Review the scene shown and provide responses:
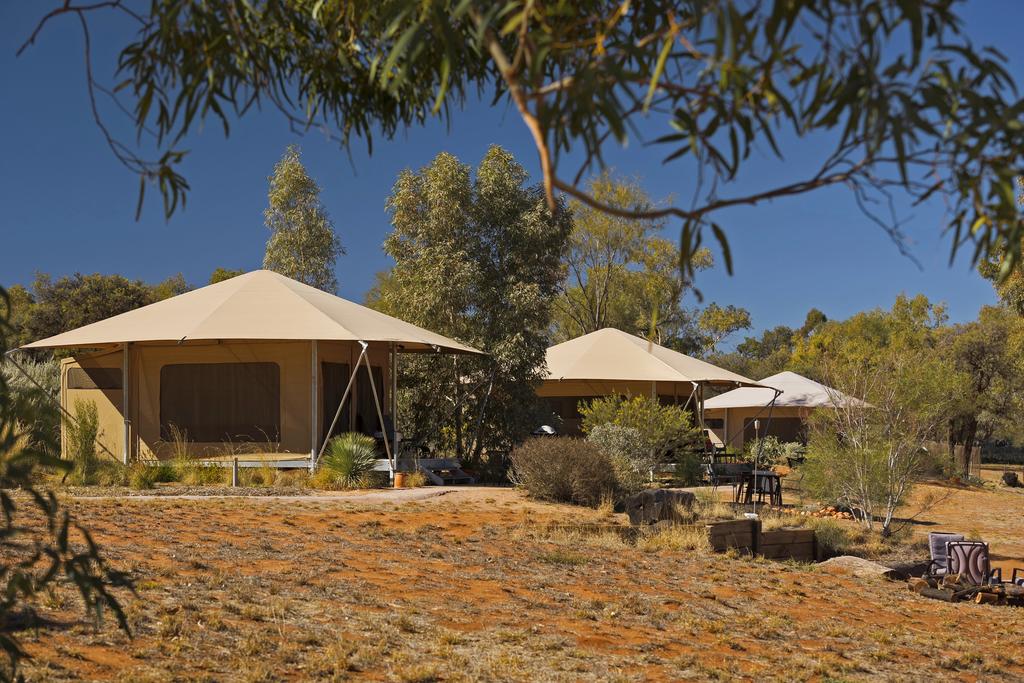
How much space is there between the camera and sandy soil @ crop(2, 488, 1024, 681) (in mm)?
6555

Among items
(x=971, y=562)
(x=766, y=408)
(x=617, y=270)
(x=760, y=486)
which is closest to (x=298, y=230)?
(x=617, y=270)

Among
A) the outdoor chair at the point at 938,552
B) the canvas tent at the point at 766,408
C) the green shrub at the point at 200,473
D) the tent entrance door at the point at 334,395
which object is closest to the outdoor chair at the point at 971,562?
the outdoor chair at the point at 938,552

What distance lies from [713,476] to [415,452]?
669cm

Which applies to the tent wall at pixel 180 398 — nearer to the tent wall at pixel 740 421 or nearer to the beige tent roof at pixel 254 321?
the beige tent roof at pixel 254 321

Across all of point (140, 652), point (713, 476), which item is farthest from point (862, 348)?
point (140, 652)

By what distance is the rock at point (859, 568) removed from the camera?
39.9ft

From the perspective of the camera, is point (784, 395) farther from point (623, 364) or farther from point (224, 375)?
point (224, 375)

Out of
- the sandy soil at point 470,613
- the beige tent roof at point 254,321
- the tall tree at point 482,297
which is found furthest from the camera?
the tall tree at point 482,297

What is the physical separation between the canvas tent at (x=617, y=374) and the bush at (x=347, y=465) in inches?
333

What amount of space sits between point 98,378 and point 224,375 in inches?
110

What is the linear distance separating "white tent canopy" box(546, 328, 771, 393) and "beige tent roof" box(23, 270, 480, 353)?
619cm

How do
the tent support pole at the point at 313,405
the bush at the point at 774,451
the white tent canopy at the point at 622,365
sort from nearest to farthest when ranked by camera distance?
the tent support pole at the point at 313,405 → the white tent canopy at the point at 622,365 → the bush at the point at 774,451

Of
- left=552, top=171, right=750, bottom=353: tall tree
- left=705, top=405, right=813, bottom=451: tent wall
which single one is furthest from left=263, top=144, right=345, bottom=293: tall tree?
left=705, top=405, right=813, bottom=451: tent wall

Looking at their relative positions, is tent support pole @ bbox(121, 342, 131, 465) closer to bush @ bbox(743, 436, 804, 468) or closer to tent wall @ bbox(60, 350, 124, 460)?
tent wall @ bbox(60, 350, 124, 460)
